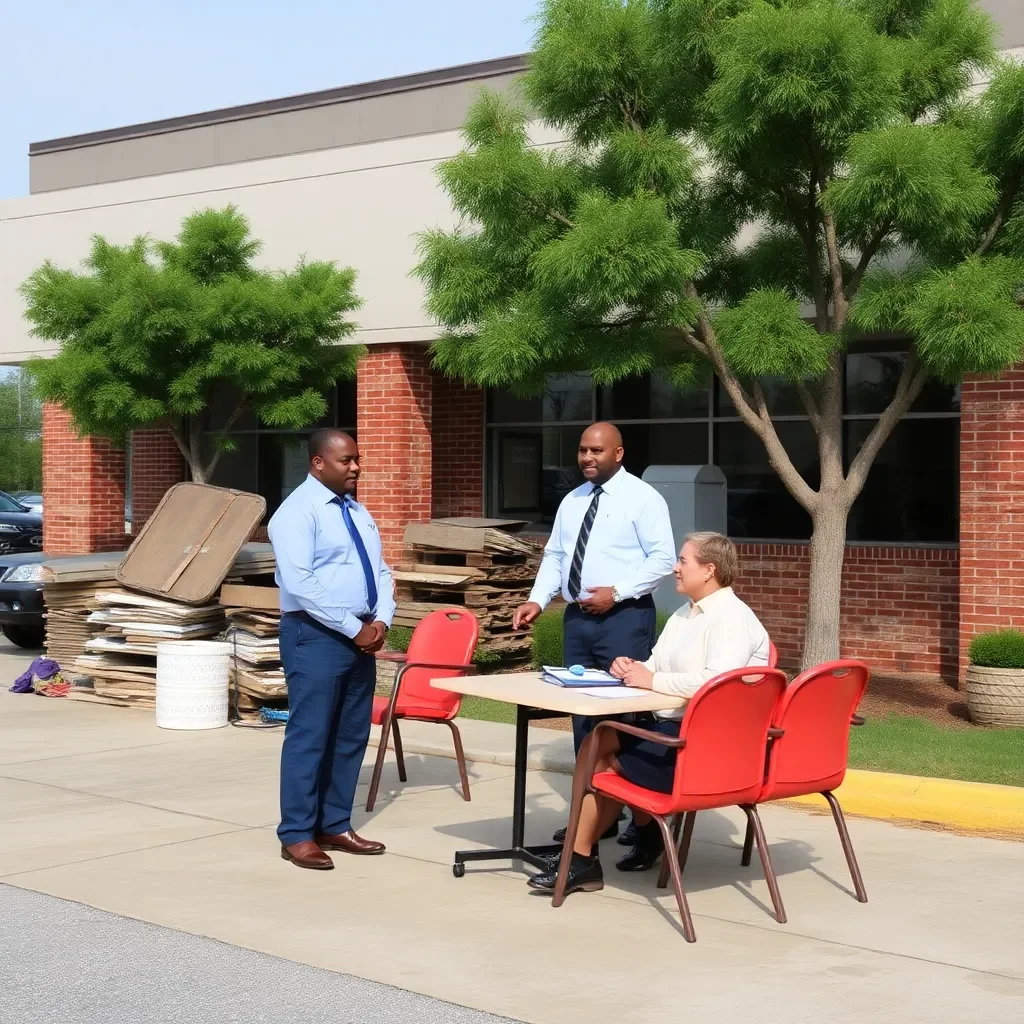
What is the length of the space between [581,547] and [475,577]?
20.9ft

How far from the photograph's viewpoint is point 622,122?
36.7ft

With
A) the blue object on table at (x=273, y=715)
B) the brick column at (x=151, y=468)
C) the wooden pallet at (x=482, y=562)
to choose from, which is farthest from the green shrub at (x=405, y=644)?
the brick column at (x=151, y=468)

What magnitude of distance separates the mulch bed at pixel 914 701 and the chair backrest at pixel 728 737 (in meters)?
5.13

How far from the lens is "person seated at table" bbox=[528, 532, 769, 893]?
6.25 metres

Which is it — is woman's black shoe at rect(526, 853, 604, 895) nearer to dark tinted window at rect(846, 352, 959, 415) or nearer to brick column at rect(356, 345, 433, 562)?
dark tinted window at rect(846, 352, 959, 415)

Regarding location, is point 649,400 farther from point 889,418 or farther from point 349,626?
point 349,626

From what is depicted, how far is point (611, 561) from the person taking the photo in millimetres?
7301

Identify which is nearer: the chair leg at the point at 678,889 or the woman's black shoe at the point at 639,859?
the chair leg at the point at 678,889

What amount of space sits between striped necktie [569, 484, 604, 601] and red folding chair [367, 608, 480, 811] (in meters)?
1.58

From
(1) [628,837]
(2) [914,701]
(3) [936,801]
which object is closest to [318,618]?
(1) [628,837]

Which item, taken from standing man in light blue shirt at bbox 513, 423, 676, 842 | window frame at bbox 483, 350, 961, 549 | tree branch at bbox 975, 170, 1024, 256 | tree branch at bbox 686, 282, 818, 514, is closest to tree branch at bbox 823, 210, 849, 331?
tree branch at bbox 686, 282, 818, 514

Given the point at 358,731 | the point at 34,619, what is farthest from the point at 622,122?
the point at 34,619

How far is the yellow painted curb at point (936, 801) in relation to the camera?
310 inches

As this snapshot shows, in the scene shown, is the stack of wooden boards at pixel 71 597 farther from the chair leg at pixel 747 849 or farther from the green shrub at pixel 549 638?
the chair leg at pixel 747 849
